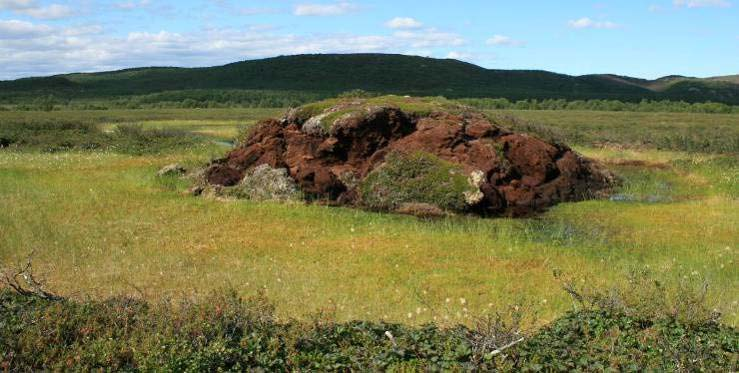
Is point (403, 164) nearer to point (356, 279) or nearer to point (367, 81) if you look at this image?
point (356, 279)

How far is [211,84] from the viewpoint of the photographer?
174m

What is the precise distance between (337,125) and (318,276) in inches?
495

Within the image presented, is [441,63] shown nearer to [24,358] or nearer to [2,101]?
[2,101]

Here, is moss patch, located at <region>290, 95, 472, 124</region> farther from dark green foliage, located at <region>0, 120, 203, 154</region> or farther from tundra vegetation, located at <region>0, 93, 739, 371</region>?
dark green foliage, located at <region>0, 120, 203, 154</region>

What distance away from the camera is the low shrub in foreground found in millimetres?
8297

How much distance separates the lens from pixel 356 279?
553 inches

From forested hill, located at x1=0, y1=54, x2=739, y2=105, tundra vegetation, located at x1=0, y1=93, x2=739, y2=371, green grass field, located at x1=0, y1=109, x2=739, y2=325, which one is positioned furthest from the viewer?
forested hill, located at x1=0, y1=54, x2=739, y2=105

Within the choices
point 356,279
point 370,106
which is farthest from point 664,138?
point 356,279

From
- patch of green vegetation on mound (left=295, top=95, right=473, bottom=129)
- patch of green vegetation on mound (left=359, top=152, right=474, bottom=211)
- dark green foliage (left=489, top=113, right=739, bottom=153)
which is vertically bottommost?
dark green foliage (left=489, top=113, right=739, bottom=153)

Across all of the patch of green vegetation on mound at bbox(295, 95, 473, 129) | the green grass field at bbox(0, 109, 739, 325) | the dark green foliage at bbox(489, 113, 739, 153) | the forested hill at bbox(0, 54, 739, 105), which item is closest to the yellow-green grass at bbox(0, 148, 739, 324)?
the green grass field at bbox(0, 109, 739, 325)

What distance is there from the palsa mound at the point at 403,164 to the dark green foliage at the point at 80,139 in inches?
520

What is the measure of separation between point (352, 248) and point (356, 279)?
8.07 ft

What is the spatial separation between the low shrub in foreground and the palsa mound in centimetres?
1231

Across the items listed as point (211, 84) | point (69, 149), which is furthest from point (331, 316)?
point (211, 84)
